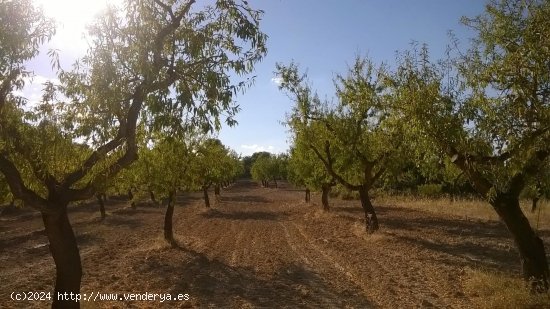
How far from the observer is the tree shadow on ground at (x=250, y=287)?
11188 mm

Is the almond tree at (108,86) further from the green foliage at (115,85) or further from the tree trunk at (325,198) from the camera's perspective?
the tree trunk at (325,198)

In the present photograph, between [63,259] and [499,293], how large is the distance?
931 cm

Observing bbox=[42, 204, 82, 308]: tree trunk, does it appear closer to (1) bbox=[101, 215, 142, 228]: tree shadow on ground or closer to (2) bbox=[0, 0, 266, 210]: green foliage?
(2) bbox=[0, 0, 266, 210]: green foliage

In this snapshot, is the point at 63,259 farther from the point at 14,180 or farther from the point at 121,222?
the point at 121,222

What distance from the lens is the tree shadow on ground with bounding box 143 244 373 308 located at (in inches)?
440

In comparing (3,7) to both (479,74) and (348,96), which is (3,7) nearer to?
(479,74)

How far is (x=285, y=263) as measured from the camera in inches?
643

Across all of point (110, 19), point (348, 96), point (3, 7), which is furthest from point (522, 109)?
point (348, 96)

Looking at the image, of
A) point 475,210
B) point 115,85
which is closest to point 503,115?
point 115,85

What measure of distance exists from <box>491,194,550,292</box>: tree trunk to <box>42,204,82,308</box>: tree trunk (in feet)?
31.2

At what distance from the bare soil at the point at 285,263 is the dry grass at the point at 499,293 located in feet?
1.15

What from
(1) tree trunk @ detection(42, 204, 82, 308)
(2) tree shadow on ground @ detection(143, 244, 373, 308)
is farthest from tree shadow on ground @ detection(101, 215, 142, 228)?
(1) tree trunk @ detection(42, 204, 82, 308)

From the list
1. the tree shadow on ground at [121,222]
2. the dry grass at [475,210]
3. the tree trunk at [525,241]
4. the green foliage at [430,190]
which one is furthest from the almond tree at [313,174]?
the tree trunk at [525,241]

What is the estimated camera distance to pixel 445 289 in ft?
37.9
